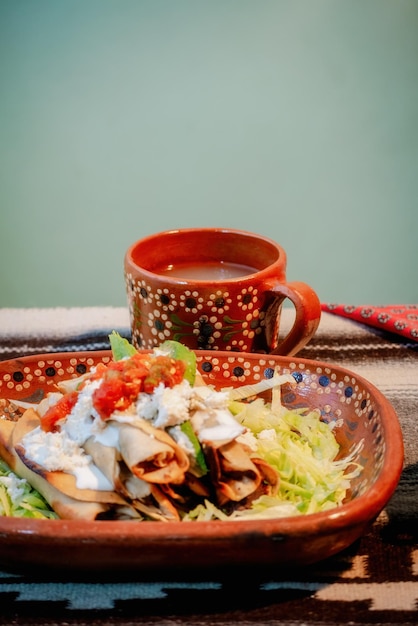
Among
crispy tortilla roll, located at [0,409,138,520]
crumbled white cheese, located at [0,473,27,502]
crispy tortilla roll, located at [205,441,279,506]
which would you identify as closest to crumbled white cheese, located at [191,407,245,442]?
crispy tortilla roll, located at [205,441,279,506]

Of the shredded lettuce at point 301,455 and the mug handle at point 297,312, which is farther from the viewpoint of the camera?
the mug handle at point 297,312

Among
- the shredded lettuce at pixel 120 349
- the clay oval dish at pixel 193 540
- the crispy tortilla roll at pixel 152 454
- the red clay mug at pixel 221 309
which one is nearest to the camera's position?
the clay oval dish at pixel 193 540

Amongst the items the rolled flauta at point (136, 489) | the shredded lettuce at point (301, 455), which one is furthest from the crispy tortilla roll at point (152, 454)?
the shredded lettuce at point (301, 455)

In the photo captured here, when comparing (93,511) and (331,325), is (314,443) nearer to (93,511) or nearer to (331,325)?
(93,511)

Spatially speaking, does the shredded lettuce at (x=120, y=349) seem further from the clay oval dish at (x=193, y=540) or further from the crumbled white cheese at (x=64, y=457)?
the clay oval dish at (x=193, y=540)

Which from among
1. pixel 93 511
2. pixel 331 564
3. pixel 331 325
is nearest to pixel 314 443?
pixel 331 564

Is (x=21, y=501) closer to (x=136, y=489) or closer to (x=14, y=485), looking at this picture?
(x=14, y=485)

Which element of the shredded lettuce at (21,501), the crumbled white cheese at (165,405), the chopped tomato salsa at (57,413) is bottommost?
the shredded lettuce at (21,501)
